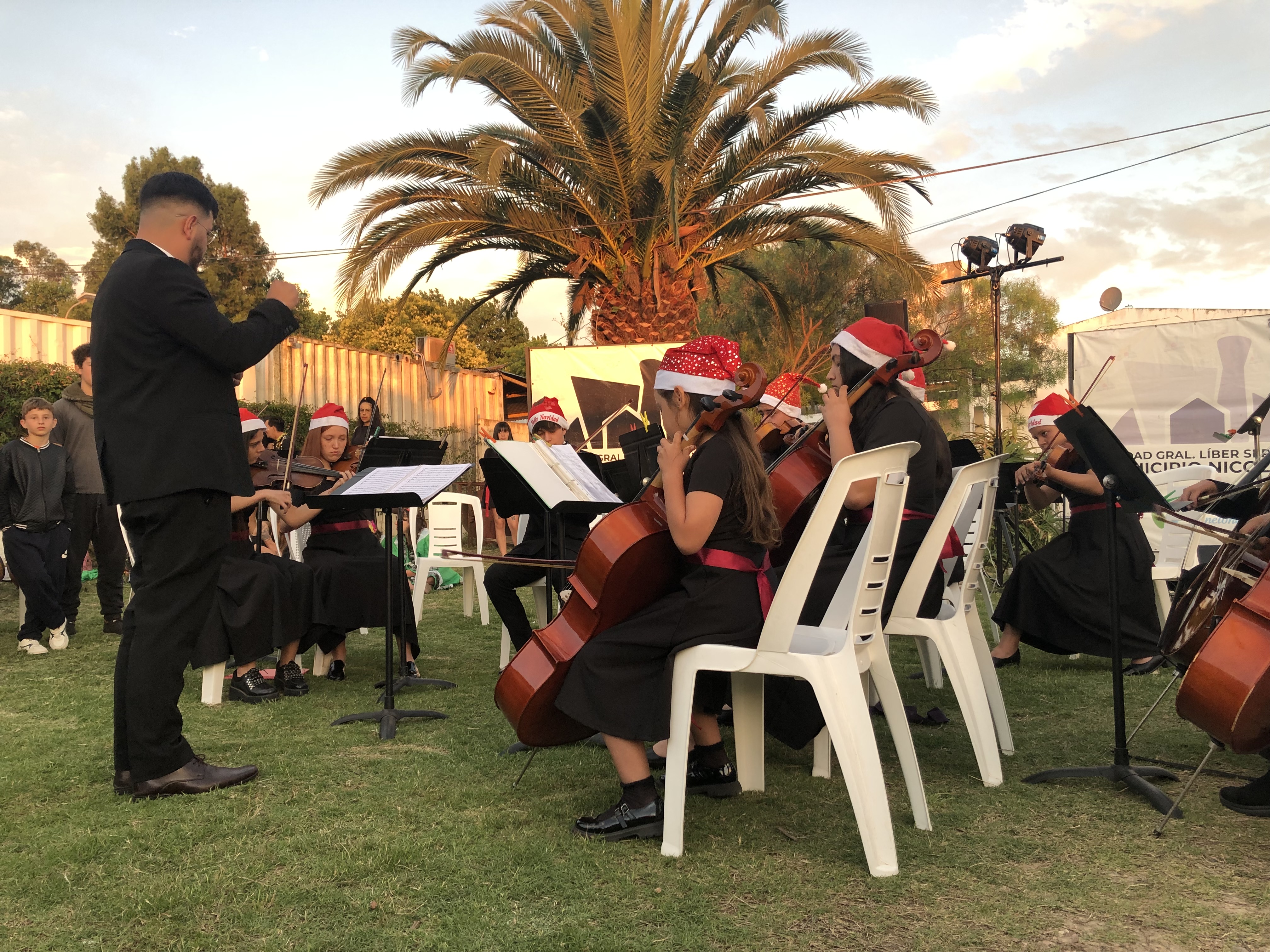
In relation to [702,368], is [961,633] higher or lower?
lower

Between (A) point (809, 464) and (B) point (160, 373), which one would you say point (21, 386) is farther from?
(A) point (809, 464)

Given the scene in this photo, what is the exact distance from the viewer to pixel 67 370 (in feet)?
37.8

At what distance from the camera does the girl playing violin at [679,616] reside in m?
3.14

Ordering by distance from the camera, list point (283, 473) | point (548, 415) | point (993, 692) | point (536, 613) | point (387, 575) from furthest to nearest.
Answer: point (548, 415) < point (536, 613) < point (283, 473) < point (387, 575) < point (993, 692)

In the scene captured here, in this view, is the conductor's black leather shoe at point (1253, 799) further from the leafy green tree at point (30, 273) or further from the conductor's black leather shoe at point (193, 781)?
the leafy green tree at point (30, 273)

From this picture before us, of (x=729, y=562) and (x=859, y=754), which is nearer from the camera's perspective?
(x=859, y=754)

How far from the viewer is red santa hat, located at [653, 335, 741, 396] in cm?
343

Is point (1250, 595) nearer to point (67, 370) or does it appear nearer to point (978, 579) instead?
point (978, 579)

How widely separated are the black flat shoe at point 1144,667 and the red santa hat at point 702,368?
3891mm

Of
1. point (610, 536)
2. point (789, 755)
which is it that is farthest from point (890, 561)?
point (789, 755)

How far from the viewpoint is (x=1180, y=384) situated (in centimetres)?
1107

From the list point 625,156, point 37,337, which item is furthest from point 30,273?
point 625,156

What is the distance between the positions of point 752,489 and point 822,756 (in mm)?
1320

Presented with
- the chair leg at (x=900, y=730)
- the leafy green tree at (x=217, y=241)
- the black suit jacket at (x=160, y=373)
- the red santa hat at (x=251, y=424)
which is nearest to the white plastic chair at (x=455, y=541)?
the red santa hat at (x=251, y=424)
